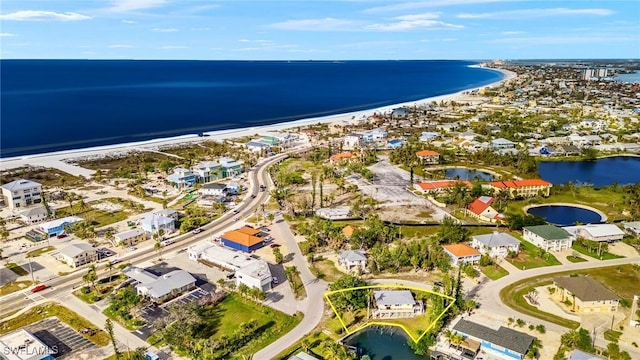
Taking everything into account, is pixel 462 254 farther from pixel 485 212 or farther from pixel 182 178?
pixel 182 178

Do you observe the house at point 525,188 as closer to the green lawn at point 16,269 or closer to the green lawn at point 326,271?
the green lawn at point 326,271

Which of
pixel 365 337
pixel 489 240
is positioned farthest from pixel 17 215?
pixel 489 240

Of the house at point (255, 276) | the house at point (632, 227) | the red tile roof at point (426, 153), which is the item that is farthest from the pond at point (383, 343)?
the red tile roof at point (426, 153)

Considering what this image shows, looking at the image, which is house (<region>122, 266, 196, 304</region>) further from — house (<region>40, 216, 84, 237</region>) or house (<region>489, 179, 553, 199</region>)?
house (<region>489, 179, 553, 199</region>)

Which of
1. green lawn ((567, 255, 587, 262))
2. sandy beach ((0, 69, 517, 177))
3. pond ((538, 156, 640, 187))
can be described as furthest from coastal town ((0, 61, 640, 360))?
sandy beach ((0, 69, 517, 177))

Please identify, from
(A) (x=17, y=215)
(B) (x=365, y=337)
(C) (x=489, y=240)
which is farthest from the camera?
(A) (x=17, y=215)

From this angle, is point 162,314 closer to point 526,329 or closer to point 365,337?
point 365,337

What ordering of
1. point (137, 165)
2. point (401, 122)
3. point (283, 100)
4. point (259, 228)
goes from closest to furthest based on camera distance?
1. point (259, 228)
2. point (137, 165)
3. point (401, 122)
4. point (283, 100)
